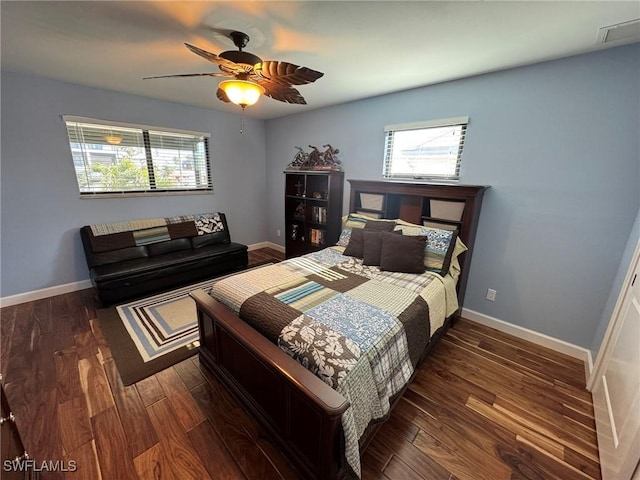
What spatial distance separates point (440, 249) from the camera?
2402 millimetres

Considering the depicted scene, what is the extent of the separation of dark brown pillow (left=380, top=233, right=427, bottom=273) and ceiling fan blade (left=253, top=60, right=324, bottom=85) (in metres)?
1.52

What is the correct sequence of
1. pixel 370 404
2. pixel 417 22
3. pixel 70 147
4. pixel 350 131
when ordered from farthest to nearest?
pixel 350 131 < pixel 70 147 < pixel 417 22 < pixel 370 404

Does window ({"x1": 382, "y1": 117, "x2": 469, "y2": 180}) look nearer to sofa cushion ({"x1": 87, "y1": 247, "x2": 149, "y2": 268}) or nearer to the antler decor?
the antler decor

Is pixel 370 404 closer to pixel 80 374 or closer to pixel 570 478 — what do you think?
pixel 570 478

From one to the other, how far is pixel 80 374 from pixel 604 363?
3814 mm

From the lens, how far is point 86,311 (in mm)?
2760

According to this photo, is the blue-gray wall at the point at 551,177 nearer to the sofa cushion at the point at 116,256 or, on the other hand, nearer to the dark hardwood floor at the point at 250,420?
the dark hardwood floor at the point at 250,420

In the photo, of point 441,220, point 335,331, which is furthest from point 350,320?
Answer: point 441,220

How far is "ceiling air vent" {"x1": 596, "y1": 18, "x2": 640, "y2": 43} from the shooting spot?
5.15 feet

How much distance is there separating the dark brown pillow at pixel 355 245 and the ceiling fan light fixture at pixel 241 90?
1.59 metres

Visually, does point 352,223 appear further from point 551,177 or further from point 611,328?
point 611,328

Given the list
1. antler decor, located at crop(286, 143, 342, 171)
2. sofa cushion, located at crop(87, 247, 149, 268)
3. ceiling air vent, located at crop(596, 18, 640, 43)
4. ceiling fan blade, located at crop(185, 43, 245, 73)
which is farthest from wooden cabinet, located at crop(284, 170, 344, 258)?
ceiling air vent, located at crop(596, 18, 640, 43)

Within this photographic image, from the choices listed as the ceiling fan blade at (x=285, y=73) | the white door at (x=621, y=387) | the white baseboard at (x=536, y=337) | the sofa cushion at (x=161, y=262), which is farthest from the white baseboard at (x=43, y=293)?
the white door at (x=621, y=387)

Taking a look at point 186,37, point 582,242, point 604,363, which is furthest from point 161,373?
point 582,242
